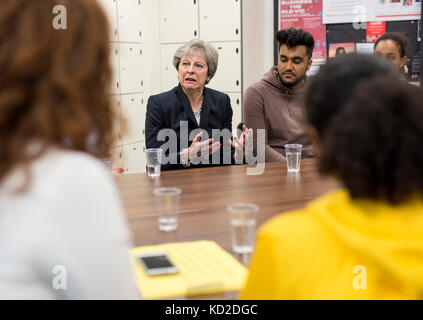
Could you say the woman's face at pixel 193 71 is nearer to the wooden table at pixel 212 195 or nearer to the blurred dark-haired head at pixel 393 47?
the wooden table at pixel 212 195

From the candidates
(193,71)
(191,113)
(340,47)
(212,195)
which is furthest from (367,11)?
(212,195)

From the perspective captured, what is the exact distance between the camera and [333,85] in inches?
38.6

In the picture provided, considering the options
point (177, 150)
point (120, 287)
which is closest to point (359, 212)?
point (120, 287)

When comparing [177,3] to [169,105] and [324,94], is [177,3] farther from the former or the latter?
[324,94]

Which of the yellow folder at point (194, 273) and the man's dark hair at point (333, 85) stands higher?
the man's dark hair at point (333, 85)

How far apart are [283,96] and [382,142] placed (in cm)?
253

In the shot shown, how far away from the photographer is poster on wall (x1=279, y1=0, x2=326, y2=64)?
4.86 meters

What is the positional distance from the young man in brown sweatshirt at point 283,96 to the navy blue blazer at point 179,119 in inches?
8.7

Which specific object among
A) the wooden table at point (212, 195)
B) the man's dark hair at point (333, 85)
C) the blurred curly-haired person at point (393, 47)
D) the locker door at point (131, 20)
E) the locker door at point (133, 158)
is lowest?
the locker door at point (133, 158)

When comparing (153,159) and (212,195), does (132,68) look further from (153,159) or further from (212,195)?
(212,195)

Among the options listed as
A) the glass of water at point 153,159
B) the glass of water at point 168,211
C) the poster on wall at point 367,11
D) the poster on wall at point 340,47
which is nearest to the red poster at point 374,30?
the poster on wall at point 367,11

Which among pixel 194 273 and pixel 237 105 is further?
pixel 237 105

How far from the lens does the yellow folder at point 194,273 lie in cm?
111
